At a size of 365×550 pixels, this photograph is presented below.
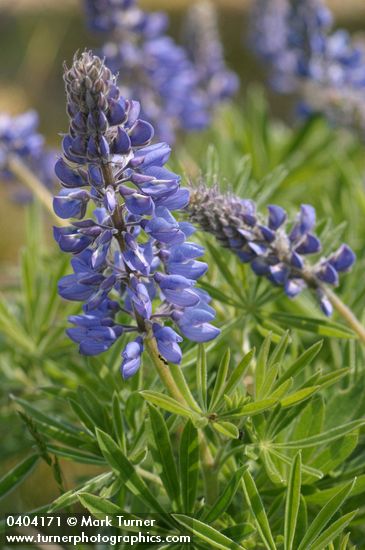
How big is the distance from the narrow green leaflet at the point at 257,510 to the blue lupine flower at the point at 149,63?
1777 millimetres

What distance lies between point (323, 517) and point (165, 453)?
31cm

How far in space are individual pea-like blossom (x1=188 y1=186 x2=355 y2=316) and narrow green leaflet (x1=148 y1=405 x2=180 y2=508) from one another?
1.29 feet

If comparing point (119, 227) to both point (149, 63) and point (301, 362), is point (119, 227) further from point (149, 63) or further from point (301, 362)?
point (149, 63)

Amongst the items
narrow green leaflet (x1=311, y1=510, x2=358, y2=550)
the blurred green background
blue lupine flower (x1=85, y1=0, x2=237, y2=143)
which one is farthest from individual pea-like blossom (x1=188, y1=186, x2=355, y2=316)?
the blurred green background

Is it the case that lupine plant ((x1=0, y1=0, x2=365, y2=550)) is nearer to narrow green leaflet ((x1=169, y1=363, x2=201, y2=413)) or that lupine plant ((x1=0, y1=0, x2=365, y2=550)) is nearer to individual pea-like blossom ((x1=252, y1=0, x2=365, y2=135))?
narrow green leaflet ((x1=169, y1=363, x2=201, y2=413))

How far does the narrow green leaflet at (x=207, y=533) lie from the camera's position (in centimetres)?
126

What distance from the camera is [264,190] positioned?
1920 millimetres

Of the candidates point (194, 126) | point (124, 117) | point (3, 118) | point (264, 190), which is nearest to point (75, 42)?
point (194, 126)

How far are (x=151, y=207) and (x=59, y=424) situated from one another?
59 centimetres

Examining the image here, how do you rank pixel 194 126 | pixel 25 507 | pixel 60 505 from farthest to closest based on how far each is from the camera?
pixel 194 126 < pixel 25 507 < pixel 60 505

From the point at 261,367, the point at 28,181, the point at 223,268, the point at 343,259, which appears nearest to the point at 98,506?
the point at 261,367

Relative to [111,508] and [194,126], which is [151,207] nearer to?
[111,508]

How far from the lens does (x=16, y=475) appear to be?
151cm

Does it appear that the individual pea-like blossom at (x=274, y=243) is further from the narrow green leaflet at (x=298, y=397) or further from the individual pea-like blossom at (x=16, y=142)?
the individual pea-like blossom at (x=16, y=142)
